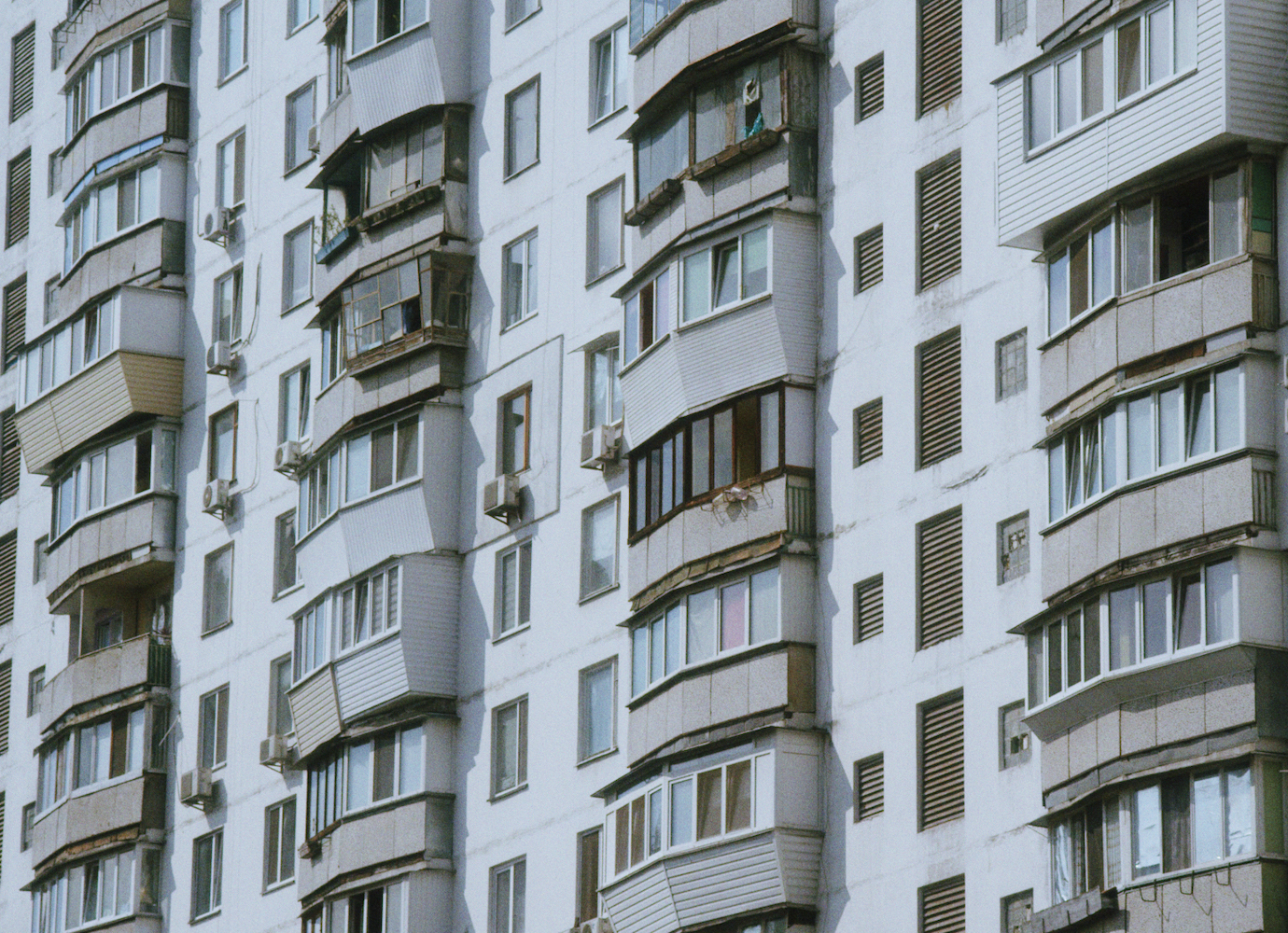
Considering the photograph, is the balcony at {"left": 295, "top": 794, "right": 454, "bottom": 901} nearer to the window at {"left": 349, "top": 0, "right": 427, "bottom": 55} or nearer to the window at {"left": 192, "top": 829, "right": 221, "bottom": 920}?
the window at {"left": 192, "top": 829, "right": 221, "bottom": 920}

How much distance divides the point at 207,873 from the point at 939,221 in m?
23.8

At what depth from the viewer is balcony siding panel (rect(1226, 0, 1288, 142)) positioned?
41844 millimetres

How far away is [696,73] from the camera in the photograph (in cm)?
5241

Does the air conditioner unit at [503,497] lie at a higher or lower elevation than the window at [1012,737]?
higher

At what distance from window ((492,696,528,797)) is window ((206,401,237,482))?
39.5 feet

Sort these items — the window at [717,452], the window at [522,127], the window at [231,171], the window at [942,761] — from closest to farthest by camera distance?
→ the window at [942,761]
the window at [717,452]
the window at [522,127]
the window at [231,171]

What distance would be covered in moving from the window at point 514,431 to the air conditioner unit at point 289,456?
6.53m

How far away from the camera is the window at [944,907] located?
45.6 metres

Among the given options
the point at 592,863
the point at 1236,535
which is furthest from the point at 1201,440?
the point at 592,863

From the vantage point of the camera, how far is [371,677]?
190 ft

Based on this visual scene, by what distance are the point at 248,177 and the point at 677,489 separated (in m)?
19.6

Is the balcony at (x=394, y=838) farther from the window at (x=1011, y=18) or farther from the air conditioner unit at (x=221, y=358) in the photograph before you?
the window at (x=1011, y=18)

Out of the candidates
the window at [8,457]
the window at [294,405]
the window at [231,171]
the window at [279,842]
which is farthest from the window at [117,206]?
the window at [279,842]

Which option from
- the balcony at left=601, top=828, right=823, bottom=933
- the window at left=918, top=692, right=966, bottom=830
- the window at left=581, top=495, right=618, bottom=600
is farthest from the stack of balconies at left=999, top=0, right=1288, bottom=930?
the window at left=581, top=495, right=618, bottom=600
